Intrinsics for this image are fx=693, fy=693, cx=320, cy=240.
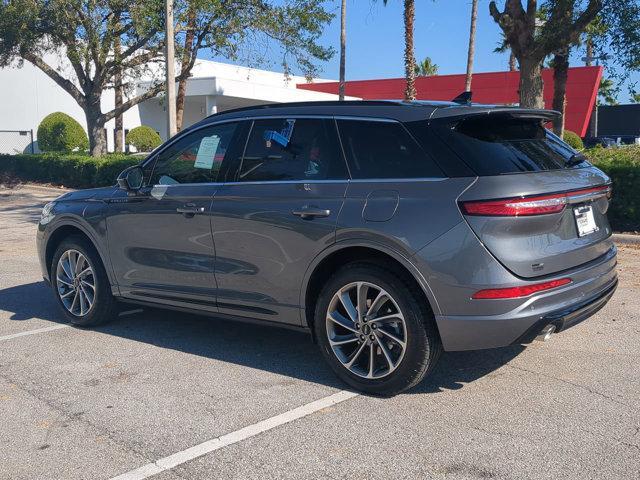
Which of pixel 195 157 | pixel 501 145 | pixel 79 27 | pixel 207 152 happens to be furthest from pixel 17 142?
pixel 501 145

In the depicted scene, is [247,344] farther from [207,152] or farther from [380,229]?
[380,229]

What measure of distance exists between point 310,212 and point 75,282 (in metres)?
2.89

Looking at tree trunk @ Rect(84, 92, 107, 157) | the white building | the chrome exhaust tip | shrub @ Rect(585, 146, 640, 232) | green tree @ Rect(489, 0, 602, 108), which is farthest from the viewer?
the white building

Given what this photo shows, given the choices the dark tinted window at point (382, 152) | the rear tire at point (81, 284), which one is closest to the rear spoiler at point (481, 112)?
the dark tinted window at point (382, 152)

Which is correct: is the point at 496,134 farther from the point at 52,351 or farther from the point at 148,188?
the point at 52,351

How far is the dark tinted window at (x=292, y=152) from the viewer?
4.81 metres

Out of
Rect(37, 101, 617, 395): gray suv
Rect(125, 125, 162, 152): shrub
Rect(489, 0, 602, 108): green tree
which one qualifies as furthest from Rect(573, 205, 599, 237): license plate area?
Rect(125, 125, 162, 152): shrub

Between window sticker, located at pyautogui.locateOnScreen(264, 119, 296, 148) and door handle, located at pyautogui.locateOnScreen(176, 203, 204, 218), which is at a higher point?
window sticker, located at pyautogui.locateOnScreen(264, 119, 296, 148)

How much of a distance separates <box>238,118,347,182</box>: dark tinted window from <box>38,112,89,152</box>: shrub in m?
27.6

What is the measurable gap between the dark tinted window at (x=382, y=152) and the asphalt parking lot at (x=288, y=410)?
1.48 m

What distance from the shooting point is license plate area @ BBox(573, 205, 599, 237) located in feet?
14.6

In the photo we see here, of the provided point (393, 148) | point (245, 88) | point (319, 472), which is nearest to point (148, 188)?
point (393, 148)

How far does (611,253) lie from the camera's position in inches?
193

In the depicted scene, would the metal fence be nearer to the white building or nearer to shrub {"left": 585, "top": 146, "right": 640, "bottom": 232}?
the white building
